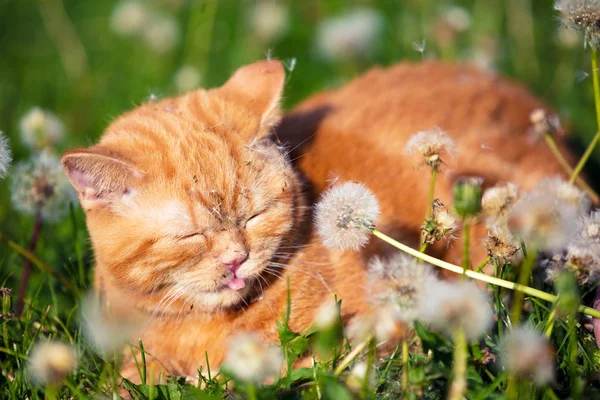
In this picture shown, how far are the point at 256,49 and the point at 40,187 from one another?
2542mm

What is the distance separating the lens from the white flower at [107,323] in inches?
79.3

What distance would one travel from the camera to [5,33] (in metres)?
5.62

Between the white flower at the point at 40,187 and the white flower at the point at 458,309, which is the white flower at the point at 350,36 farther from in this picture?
the white flower at the point at 458,309

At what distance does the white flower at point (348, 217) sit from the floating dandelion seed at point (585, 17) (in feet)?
2.65

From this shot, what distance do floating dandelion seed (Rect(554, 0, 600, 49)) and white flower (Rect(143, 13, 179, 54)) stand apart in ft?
10.9

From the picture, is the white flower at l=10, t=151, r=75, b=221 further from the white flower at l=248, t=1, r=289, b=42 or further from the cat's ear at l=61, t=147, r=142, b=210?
the white flower at l=248, t=1, r=289, b=42

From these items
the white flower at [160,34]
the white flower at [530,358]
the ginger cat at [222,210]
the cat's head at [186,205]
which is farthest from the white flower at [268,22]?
the white flower at [530,358]

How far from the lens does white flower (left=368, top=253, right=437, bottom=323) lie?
5.43 feet

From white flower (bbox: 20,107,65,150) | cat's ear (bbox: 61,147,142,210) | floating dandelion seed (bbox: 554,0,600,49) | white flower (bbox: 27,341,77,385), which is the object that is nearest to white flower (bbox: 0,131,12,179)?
cat's ear (bbox: 61,147,142,210)

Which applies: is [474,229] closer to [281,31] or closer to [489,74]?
[489,74]

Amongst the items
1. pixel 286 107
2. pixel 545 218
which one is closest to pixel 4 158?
pixel 545 218

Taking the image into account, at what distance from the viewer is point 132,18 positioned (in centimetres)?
484

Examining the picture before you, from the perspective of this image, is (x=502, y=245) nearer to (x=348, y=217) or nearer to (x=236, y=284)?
(x=348, y=217)

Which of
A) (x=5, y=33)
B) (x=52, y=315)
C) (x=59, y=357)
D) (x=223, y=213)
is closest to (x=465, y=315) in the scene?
(x=223, y=213)
